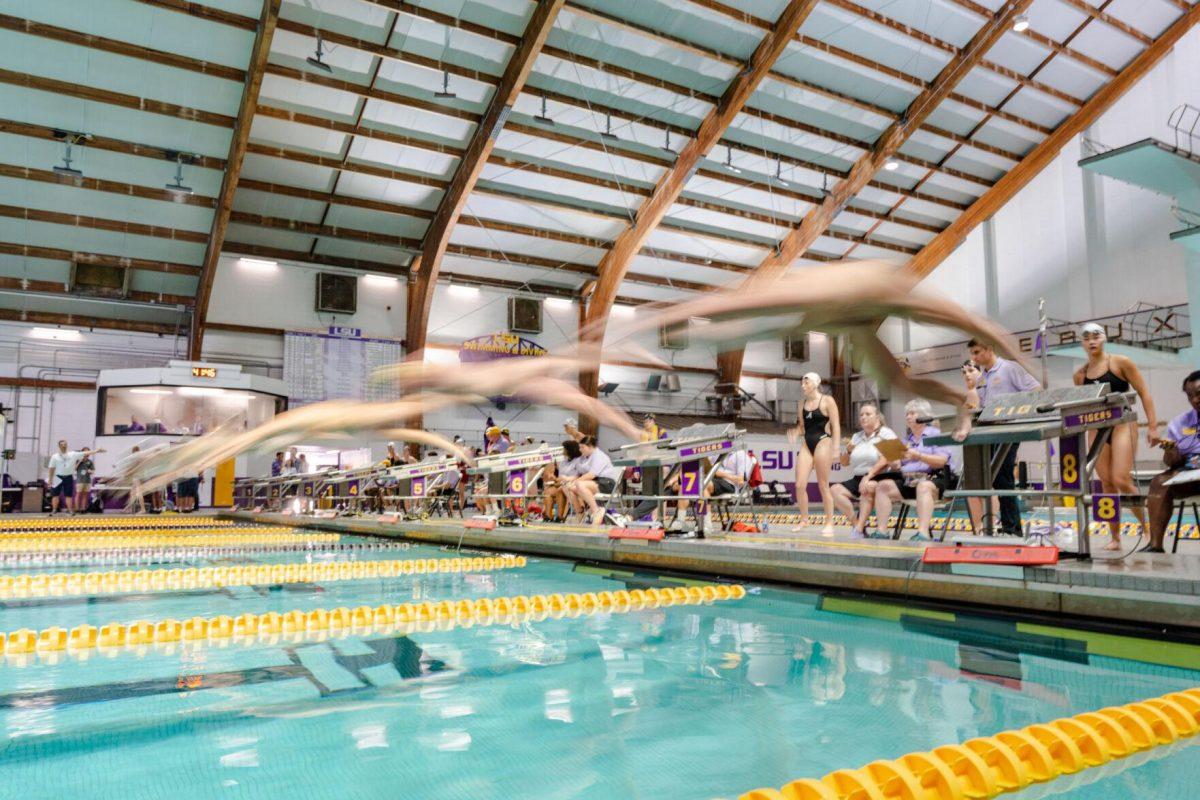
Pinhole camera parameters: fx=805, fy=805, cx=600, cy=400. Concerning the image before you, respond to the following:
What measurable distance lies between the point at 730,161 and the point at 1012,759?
62.0 ft

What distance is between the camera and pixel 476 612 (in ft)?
15.2

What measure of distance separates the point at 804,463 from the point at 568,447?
11.1 feet

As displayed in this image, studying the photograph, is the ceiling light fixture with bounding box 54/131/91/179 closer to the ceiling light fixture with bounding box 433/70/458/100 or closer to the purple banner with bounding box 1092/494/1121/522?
the ceiling light fixture with bounding box 433/70/458/100

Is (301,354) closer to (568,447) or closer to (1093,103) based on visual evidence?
(568,447)

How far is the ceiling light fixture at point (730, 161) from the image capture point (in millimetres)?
18578

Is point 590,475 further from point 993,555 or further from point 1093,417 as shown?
point 1093,417

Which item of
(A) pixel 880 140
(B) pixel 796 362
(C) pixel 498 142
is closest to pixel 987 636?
(C) pixel 498 142

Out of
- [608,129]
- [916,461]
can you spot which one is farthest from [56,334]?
[916,461]

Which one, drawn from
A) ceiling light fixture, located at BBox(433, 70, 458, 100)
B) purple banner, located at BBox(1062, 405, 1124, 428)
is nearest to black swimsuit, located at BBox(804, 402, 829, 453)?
purple banner, located at BBox(1062, 405, 1124, 428)

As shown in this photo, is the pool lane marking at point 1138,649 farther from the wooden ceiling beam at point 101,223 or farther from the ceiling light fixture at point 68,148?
the wooden ceiling beam at point 101,223

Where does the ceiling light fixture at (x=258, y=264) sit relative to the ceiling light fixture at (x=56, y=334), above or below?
above

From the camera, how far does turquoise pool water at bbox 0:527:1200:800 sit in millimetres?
2014

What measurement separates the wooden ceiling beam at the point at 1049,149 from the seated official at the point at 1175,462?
15.3 metres

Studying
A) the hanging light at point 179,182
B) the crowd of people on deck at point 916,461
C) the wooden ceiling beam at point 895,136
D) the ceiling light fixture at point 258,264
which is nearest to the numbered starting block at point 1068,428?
the crowd of people on deck at point 916,461
